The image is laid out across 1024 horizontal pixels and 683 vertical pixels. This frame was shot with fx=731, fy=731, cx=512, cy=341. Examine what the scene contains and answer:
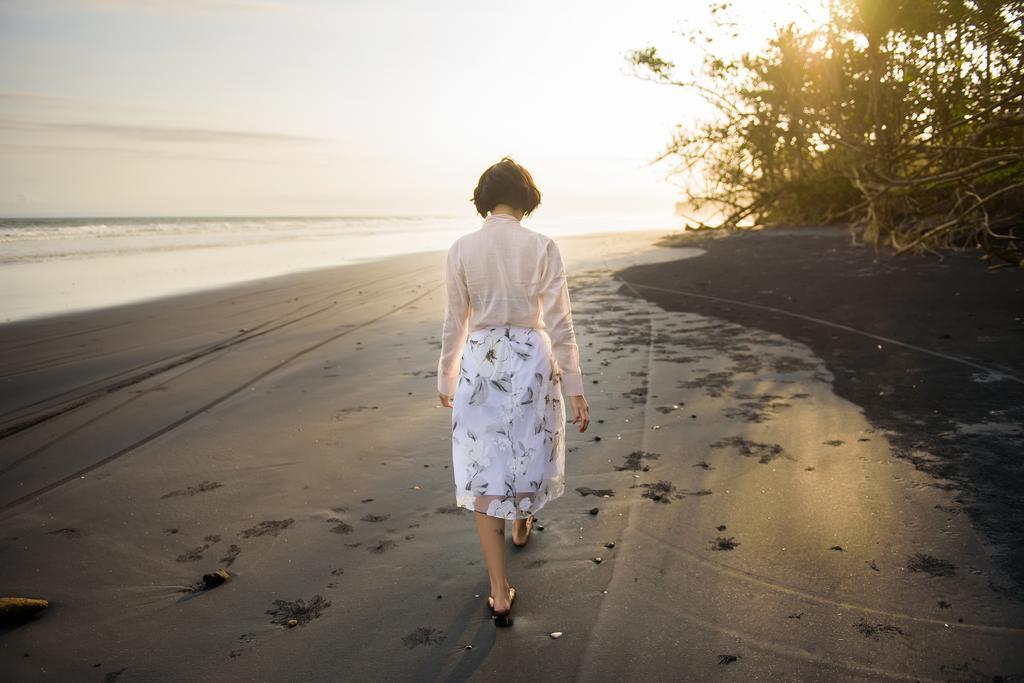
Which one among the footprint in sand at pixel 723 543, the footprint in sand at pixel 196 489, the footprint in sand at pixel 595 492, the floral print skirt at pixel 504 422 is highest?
the floral print skirt at pixel 504 422

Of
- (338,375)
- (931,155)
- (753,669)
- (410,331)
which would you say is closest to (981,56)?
(931,155)

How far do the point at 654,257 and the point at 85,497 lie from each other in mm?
13800

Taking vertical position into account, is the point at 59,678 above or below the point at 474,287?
below

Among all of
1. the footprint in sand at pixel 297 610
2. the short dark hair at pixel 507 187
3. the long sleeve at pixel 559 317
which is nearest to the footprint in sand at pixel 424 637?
the footprint in sand at pixel 297 610

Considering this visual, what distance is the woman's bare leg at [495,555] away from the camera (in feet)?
10.0

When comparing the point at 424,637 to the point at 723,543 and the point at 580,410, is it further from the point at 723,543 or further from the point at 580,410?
the point at 723,543

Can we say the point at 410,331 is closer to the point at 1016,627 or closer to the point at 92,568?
the point at 92,568

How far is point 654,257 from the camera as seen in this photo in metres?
16.6

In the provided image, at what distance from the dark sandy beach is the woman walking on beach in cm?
48

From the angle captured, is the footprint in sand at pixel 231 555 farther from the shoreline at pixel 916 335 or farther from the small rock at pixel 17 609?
the shoreline at pixel 916 335

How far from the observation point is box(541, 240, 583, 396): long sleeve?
3.16 meters

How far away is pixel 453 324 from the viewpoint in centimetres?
332

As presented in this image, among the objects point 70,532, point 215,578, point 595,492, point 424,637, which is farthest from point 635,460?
point 70,532

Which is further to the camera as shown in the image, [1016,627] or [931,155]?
[931,155]
